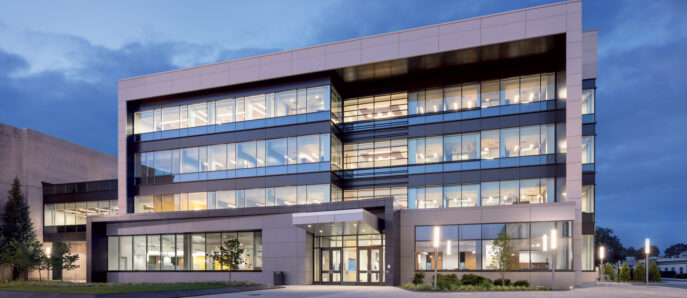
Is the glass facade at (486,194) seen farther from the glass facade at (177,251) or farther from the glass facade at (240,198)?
the glass facade at (177,251)

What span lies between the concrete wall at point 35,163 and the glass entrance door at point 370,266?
32.0 metres

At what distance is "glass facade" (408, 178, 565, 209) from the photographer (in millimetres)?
34625

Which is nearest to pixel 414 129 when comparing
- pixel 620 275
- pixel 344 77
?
pixel 344 77

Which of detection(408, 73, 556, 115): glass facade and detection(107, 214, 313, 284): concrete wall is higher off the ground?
detection(408, 73, 556, 115): glass facade

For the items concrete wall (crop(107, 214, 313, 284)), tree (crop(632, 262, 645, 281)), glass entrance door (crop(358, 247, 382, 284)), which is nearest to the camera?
glass entrance door (crop(358, 247, 382, 284))

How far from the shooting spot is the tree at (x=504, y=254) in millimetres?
29172

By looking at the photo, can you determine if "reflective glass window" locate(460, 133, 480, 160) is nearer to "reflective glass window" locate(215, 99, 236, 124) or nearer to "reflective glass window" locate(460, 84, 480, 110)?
"reflective glass window" locate(460, 84, 480, 110)

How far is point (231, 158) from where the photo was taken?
4062cm

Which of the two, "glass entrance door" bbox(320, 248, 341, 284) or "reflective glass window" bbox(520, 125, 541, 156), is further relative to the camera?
"reflective glass window" bbox(520, 125, 541, 156)

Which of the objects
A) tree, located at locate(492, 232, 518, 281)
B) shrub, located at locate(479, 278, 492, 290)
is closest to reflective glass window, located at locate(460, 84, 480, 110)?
tree, located at locate(492, 232, 518, 281)

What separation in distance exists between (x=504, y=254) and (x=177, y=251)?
79.2ft

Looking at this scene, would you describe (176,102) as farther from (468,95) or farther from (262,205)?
(468,95)

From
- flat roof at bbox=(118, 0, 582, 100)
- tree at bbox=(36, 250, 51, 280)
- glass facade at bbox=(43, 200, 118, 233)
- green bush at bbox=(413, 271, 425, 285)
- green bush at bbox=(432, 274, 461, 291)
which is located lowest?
tree at bbox=(36, 250, 51, 280)

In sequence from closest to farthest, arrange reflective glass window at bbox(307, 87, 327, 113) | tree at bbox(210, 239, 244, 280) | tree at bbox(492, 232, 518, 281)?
tree at bbox(492, 232, 518, 281) → tree at bbox(210, 239, 244, 280) → reflective glass window at bbox(307, 87, 327, 113)
